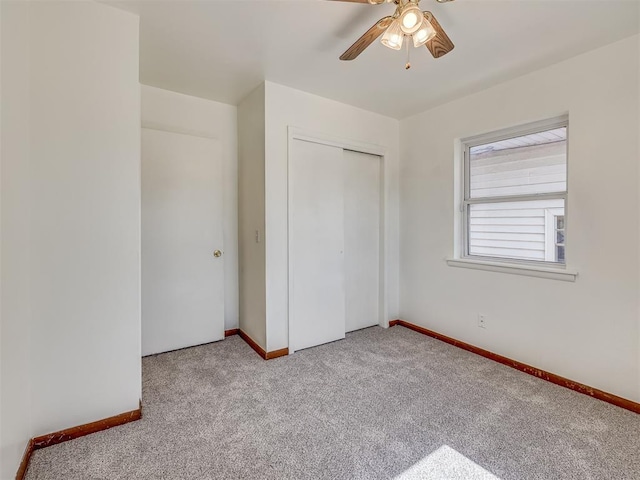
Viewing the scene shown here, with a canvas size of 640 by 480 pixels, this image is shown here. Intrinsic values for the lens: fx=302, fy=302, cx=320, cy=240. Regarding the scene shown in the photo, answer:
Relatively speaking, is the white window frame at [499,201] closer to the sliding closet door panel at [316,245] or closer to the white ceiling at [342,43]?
the white ceiling at [342,43]

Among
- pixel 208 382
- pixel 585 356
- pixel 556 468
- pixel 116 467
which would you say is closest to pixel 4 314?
pixel 116 467

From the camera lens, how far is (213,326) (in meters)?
3.09

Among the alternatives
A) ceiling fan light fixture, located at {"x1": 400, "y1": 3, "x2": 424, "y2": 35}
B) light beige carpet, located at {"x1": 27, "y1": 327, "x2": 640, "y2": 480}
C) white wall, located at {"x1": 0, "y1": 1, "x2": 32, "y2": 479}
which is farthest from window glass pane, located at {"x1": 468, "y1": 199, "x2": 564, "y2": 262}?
white wall, located at {"x1": 0, "y1": 1, "x2": 32, "y2": 479}

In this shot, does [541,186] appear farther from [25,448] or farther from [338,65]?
[25,448]

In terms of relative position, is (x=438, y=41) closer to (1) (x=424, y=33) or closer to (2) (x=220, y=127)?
(1) (x=424, y=33)

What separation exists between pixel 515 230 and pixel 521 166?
1.84ft

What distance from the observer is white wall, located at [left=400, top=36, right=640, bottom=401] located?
6.53 feet

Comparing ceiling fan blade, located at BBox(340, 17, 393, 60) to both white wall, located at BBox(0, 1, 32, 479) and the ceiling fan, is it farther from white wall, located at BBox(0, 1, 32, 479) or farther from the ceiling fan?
white wall, located at BBox(0, 1, 32, 479)

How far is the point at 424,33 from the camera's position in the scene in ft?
4.93

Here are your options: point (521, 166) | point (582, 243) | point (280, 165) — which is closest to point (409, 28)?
point (280, 165)

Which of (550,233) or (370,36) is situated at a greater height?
(370,36)

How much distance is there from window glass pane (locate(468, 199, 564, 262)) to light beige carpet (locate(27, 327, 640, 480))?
1.02 m

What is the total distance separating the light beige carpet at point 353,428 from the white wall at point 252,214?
0.54m

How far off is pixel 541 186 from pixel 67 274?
3.39m
